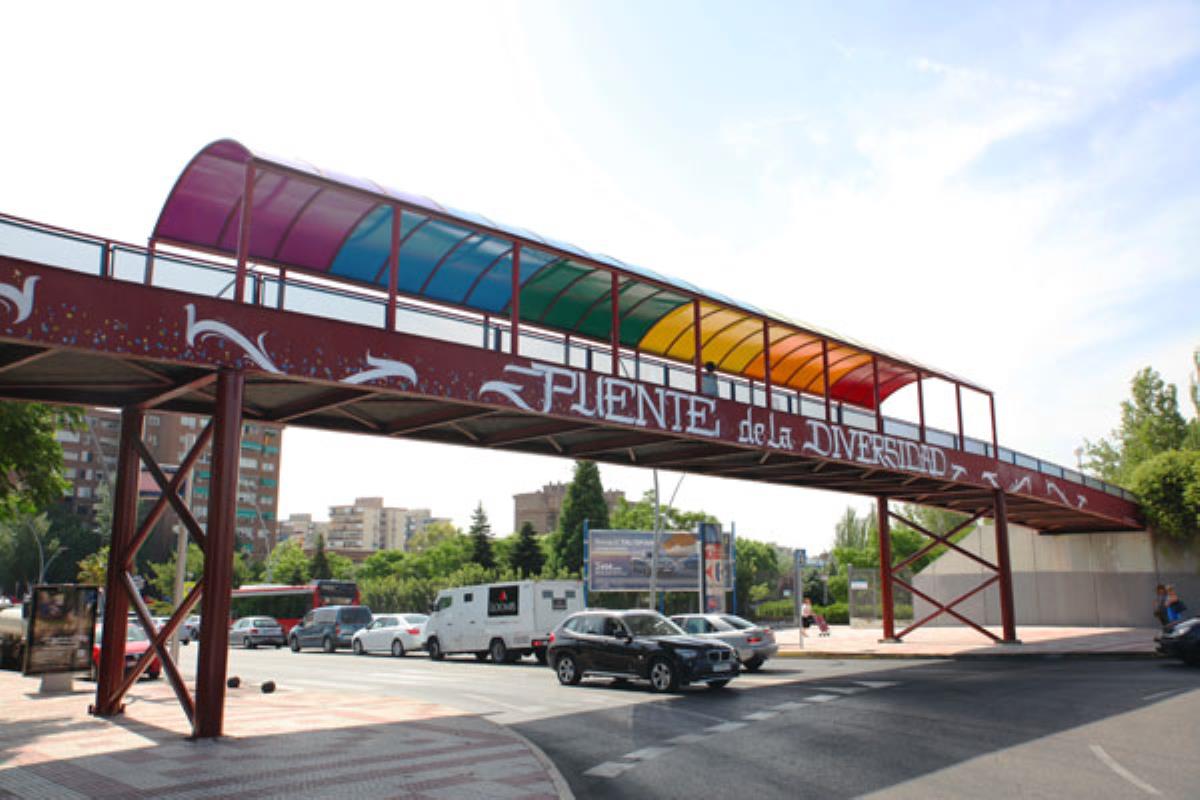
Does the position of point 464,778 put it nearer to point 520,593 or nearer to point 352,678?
point 352,678

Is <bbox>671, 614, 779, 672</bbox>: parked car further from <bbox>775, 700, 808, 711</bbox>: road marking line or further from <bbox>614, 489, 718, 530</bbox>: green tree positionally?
<bbox>614, 489, 718, 530</bbox>: green tree

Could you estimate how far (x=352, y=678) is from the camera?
22344 mm

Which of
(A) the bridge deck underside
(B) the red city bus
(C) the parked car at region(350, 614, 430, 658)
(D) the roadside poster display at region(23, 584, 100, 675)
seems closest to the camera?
(A) the bridge deck underside

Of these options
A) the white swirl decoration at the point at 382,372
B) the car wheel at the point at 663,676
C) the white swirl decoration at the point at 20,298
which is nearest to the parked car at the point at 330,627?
the car wheel at the point at 663,676

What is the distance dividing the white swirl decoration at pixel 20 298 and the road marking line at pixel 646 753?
8.19m

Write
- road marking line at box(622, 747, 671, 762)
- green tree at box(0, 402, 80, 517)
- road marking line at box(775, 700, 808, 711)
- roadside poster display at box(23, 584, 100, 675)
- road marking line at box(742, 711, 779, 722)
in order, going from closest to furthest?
road marking line at box(622, 747, 671, 762) → road marking line at box(742, 711, 779, 722) → road marking line at box(775, 700, 808, 711) → roadside poster display at box(23, 584, 100, 675) → green tree at box(0, 402, 80, 517)

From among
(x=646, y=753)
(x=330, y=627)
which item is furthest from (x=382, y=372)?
(x=330, y=627)

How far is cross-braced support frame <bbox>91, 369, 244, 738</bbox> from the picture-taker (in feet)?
36.1

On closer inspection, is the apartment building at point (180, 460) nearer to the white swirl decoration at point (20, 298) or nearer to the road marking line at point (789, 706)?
the road marking line at point (789, 706)

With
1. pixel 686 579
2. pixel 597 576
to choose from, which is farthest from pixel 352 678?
pixel 686 579

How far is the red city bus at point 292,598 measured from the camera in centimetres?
4869

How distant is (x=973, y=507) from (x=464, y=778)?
29308mm

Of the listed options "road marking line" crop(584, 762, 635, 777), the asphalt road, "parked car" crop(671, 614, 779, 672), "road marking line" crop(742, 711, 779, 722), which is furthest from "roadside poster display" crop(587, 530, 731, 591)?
"road marking line" crop(584, 762, 635, 777)

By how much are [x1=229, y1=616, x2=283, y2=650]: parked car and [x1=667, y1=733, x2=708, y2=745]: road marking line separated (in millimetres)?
36751
